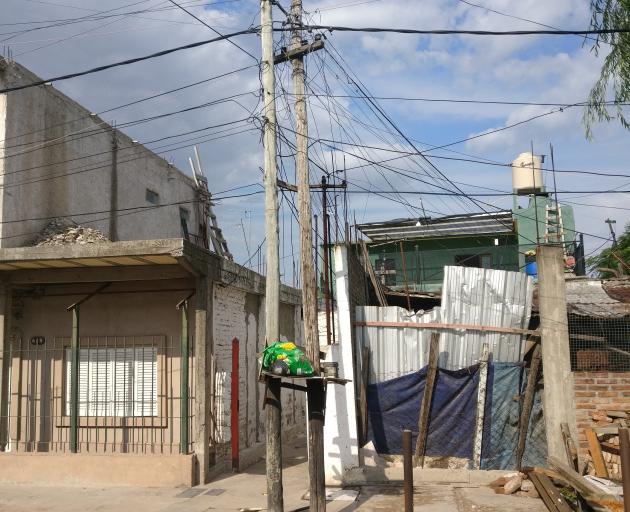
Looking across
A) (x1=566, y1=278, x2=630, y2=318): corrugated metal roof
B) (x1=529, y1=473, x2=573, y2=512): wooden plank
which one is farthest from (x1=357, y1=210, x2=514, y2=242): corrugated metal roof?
(x1=529, y1=473, x2=573, y2=512): wooden plank

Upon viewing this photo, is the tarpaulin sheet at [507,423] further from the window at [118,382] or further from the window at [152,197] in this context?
the window at [152,197]

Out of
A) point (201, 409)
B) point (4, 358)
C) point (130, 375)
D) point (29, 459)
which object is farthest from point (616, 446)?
point (4, 358)

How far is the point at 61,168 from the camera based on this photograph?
15.6 metres

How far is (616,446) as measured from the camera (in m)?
9.99

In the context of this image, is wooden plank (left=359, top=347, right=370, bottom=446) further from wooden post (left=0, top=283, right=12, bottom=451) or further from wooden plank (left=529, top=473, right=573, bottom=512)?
wooden post (left=0, top=283, right=12, bottom=451)

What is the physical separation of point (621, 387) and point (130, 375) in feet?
27.4

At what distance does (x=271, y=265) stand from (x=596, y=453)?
5.65 m

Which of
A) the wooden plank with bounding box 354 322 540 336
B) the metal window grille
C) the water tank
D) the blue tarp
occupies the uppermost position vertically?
the water tank

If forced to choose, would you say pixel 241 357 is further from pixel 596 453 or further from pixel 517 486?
pixel 596 453

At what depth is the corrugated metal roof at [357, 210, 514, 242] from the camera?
82.1ft

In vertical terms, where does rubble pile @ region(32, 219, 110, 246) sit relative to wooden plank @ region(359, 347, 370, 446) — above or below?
Result: above

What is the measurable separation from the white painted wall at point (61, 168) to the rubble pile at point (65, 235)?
0.55 ft

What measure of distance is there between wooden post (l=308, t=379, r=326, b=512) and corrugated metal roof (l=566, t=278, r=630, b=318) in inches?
194

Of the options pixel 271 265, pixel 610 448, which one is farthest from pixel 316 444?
pixel 610 448
